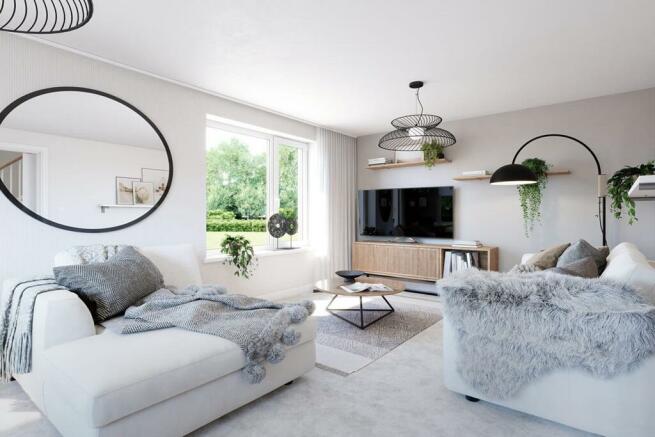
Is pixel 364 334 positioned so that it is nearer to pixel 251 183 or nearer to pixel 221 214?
pixel 221 214

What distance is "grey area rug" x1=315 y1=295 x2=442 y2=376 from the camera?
2.74 metres

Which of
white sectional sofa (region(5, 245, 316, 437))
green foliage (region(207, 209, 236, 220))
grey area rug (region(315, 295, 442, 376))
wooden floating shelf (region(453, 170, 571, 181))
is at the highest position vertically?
wooden floating shelf (region(453, 170, 571, 181))

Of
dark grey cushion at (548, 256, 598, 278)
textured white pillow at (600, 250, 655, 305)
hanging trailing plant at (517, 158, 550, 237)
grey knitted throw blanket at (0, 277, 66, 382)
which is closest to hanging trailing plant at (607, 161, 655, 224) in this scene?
hanging trailing plant at (517, 158, 550, 237)

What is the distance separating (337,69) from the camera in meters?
3.30

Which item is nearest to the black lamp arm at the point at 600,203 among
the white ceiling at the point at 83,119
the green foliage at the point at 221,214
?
the green foliage at the point at 221,214

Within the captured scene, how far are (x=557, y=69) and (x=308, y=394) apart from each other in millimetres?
3453

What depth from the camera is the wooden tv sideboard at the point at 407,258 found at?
475cm

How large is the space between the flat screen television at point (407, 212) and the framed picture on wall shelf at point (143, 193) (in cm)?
327

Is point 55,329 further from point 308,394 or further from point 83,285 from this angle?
point 308,394

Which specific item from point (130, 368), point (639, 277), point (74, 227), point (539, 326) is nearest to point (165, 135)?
point (74, 227)

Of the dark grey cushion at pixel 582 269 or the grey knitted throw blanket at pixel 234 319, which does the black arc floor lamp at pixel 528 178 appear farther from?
the grey knitted throw blanket at pixel 234 319

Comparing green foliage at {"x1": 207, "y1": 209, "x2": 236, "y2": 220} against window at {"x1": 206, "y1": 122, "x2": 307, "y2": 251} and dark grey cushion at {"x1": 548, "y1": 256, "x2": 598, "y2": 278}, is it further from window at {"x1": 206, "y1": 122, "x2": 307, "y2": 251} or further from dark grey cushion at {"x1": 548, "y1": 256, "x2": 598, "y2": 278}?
dark grey cushion at {"x1": 548, "y1": 256, "x2": 598, "y2": 278}

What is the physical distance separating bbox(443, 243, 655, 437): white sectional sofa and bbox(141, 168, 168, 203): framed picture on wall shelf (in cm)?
307

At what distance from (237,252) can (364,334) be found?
1602 mm
